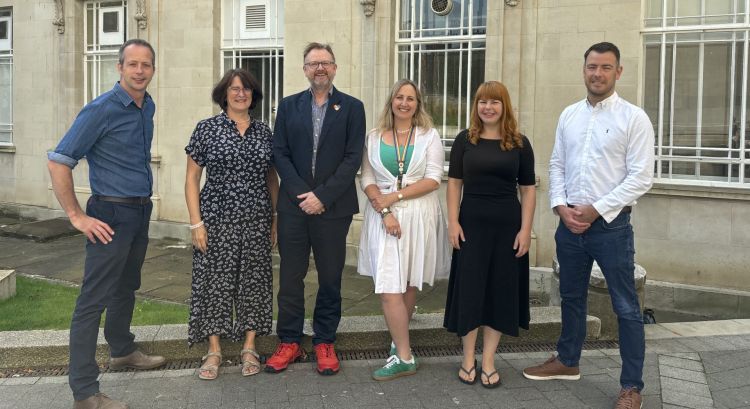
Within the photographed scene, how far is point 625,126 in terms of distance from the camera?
3889 millimetres

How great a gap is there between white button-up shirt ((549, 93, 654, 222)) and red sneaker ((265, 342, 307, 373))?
6.90ft

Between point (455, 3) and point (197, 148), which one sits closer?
point (197, 148)

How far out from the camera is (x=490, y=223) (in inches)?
165

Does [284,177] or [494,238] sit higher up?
[284,177]

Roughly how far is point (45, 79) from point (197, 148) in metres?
8.83

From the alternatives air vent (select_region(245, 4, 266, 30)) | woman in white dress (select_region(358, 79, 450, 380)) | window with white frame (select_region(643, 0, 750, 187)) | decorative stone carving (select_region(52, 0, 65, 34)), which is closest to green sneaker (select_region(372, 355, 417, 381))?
woman in white dress (select_region(358, 79, 450, 380))

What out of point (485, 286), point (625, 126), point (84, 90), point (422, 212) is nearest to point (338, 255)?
point (422, 212)

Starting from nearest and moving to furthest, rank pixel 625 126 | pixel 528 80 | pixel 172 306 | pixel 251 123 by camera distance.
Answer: pixel 625 126, pixel 251 123, pixel 172 306, pixel 528 80

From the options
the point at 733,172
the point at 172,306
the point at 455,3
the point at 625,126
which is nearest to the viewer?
the point at 625,126

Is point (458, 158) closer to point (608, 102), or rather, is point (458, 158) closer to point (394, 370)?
point (608, 102)

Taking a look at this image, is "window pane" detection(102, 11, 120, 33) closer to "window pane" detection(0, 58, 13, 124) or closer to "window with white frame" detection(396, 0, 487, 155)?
"window pane" detection(0, 58, 13, 124)

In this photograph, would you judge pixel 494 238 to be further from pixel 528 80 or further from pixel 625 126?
pixel 528 80

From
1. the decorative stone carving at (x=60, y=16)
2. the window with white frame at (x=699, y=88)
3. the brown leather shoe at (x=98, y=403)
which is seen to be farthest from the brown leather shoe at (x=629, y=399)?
the decorative stone carving at (x=60, y=16)

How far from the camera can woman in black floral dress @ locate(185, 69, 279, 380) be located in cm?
433
